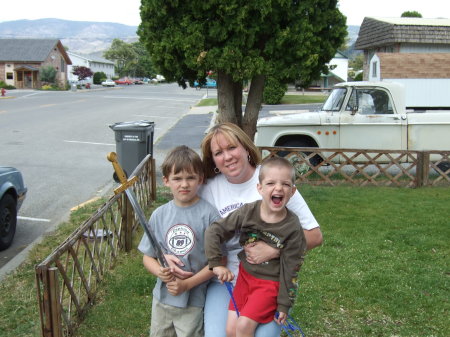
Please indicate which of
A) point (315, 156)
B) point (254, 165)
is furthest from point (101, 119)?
point (254, 165)

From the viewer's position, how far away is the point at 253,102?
8.81 metres

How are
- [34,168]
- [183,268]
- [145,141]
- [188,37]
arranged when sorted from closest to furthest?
[183,268]
[188,37]
[145,141]
[34,168]

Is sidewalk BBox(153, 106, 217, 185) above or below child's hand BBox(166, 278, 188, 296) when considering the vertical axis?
below

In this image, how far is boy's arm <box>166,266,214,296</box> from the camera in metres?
2.77

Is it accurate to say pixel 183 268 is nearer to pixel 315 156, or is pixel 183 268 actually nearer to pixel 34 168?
pixel 315 156

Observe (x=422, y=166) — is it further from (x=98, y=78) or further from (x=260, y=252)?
(x=98, y=78)

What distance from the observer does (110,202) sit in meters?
5.36

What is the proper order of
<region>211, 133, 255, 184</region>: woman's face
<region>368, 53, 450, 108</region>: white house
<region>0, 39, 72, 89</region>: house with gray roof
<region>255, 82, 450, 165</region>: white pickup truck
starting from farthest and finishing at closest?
<region>0, 39, 72, 89</region>: house with gray roof, <region>368, 53, 450, 108</region>: white house, <region>255, 82, 450, 165</region>: white pickup truck, <region>211, 133, 255, 184</region>: woman's face

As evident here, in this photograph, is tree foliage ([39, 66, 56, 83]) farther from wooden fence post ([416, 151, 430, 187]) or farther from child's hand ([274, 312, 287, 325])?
child's hand ([274, 312, 287, 325])

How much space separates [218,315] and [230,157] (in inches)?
32.3

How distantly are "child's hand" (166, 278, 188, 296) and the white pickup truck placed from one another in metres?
8.09

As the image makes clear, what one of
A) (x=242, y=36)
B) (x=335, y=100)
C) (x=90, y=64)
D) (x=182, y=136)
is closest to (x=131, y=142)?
(x=242, y=36)

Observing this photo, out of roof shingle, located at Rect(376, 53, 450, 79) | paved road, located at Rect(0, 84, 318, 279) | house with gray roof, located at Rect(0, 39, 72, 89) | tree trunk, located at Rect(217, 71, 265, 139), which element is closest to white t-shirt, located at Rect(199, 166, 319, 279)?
paved road, located at Rect(0, 84, 318, 279)

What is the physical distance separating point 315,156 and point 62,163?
5.90 m
